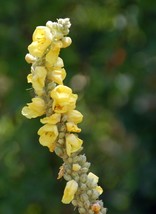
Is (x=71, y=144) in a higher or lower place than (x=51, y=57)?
lower

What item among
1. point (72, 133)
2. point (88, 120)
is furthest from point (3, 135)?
point (72, 133)

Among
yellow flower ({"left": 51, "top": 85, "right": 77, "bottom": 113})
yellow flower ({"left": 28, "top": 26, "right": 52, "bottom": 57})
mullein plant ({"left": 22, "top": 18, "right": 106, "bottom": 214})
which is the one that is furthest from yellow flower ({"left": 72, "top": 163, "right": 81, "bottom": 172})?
yellow flower ({"left": 28, "top": 26, "right": 52, "bottom": 57})

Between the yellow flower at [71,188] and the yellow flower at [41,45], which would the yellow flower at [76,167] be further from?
the yellow flower at [41,45]

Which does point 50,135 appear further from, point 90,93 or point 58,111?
point 90,93

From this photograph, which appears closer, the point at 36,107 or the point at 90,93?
the point at 36,107

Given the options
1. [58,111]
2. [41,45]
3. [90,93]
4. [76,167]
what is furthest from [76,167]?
[90,93]

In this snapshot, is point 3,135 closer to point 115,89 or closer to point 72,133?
point 115,89
